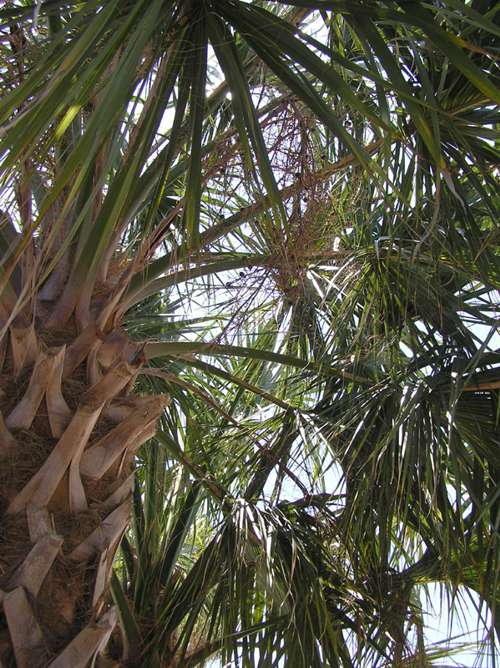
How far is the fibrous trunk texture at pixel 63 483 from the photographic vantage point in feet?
7.64

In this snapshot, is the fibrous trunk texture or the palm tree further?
the fibrous trunk texture

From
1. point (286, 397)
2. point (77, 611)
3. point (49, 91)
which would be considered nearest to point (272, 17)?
point (49, 91)

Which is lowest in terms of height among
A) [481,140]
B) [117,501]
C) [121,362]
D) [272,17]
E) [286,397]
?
[117,501]

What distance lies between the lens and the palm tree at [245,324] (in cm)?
211

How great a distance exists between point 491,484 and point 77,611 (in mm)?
1642

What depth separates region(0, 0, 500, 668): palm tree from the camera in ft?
6.92

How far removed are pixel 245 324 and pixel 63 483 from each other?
3.68 feet

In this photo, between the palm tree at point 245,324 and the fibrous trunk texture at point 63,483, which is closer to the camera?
the palm tree at point 245,324

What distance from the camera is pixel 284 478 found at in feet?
12.2

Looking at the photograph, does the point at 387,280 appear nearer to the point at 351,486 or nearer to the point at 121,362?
the point at 351,486

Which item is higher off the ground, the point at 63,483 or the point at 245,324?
the point at 245,324

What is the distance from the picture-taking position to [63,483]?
248cm

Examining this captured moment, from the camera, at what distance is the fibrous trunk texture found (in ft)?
7.64

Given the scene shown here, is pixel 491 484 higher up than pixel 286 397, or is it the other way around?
pixel 286 397
